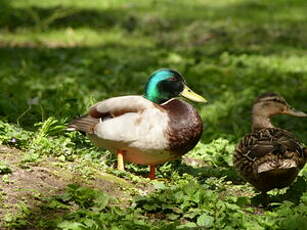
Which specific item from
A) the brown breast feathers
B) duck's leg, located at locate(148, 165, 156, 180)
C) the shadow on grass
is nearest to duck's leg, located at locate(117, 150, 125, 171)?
duck's leg, located at locate(148, 165, 156, 180)

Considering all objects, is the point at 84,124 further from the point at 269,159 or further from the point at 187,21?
the point at 187,21

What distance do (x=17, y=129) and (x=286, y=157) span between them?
99.4 inches

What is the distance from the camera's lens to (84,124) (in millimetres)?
7492

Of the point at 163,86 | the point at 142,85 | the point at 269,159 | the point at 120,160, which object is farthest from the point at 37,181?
the point at 142,85

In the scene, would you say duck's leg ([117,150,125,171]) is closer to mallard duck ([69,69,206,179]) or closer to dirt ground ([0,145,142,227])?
mallard duck ([69,69,206,179])

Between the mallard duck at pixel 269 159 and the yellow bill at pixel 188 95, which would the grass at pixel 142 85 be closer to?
the mallard duck at pixel 269 159

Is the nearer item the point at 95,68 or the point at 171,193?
the point at 171,193

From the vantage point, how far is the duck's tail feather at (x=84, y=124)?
743 centimetres

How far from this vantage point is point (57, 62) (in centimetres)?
1277

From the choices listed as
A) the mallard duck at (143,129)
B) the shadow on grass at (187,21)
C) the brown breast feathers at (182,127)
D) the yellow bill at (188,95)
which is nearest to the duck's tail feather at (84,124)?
the mallard duck at (143,129)

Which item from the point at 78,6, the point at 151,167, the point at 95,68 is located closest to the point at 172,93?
the point at 151,167

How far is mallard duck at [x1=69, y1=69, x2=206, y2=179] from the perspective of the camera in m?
7.08

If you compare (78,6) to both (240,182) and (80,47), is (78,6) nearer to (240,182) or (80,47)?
(80,47)

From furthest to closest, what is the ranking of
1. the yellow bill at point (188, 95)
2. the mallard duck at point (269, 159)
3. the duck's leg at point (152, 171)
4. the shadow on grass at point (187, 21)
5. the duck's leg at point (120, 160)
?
the shadow on grass at point (187, 21) → the yellow bill at point (188, 95) → the duck's leg at point (152, 171) → the duck's leg at point (120, 160) → the mallard duck at point (269, 159)
